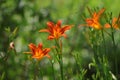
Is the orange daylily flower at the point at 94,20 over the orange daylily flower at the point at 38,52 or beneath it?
over

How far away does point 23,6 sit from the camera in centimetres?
421

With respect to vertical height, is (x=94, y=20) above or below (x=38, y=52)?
above

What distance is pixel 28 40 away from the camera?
4.46 meters

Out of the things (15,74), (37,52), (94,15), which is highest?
(94,15)

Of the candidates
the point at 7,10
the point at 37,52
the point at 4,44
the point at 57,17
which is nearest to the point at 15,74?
the point at 4,44

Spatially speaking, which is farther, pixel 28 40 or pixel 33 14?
pixel 28 40

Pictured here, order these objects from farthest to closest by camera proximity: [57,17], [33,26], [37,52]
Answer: [57,17] < [33,26] < [37,52]

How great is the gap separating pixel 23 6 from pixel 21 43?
460 millimetres

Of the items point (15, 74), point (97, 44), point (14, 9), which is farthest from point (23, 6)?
point (97, 44)

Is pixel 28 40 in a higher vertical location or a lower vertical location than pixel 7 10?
lower

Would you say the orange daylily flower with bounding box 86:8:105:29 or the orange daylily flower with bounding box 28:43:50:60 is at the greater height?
the orange daylily flower with bounding box 86:8:105:29

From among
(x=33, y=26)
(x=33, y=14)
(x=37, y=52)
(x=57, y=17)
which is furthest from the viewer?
(x=57, y=17)

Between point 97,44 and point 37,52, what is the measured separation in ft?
1.10

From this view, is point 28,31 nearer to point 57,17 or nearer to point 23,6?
point 23,6
